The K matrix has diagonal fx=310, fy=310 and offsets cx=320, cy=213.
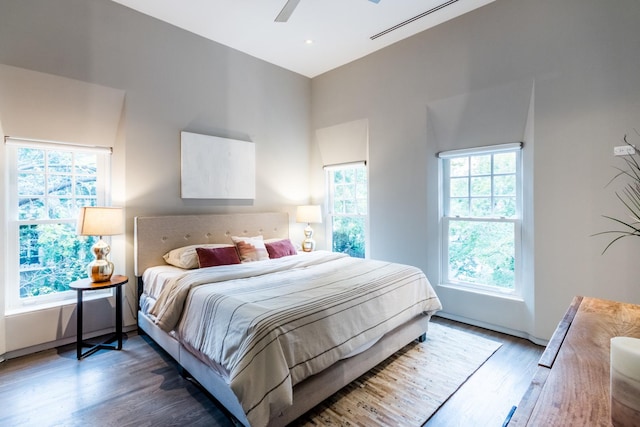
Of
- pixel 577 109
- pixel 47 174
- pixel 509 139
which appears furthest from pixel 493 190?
pixel 47 174

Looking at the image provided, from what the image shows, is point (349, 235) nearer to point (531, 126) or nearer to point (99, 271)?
point (531, 126)

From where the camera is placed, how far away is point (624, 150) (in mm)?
2572

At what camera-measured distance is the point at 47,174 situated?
3.04m

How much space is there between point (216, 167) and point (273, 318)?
2.66 metres

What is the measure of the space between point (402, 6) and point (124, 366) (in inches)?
170

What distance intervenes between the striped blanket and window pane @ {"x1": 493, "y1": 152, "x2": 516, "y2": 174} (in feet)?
5.07

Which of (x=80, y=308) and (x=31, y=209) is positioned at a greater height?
(x=31, y=209)

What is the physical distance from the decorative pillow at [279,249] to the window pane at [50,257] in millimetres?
1883

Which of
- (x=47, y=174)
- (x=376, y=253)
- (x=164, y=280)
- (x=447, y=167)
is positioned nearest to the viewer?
(x=164, y=280)

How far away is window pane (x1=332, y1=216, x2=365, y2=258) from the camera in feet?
15.3

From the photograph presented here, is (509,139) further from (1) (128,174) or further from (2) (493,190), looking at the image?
(1) (128,174)

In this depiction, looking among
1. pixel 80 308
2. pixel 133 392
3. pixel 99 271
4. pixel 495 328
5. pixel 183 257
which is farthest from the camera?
pixel 495 328

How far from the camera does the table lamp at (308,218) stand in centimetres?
464

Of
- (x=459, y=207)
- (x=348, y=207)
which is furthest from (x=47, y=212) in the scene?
(x=459, y=207)
